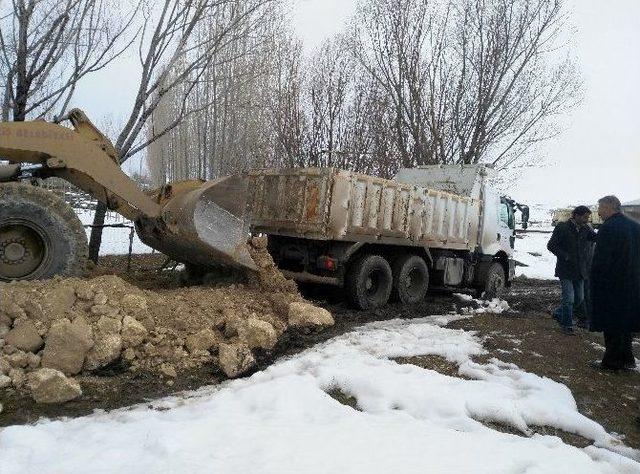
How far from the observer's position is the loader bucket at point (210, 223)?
6.13 m

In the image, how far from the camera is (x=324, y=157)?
17.2 m

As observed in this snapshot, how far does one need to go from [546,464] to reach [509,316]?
604 centimetres

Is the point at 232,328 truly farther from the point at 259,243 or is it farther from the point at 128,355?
the point at 259,243

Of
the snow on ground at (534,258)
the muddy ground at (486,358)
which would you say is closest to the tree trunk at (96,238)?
the muddy ground at (486,358)

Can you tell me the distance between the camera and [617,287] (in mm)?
5305

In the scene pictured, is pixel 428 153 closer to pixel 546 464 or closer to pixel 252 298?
pixel 252 298

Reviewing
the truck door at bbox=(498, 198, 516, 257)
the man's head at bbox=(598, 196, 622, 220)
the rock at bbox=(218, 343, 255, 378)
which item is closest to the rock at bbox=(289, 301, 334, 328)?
the rock at bbox=(218, 343, 255, 378)

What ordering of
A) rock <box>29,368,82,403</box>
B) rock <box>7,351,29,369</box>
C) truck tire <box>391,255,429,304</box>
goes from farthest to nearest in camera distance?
1. truck tire <box>391,255,429,304</box>
2. rock <box>7,351,29,369</box>
3. rock <box>29,368,82,403</box>

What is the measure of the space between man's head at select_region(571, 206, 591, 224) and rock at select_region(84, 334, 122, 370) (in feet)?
20.8

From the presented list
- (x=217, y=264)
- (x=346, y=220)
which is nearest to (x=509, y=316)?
(x=346, y=220)

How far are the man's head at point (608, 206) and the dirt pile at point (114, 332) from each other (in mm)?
3889

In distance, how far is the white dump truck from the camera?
775 cm

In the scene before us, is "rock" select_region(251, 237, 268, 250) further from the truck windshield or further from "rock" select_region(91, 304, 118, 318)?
the truck windshield

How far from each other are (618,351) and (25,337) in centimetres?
591
